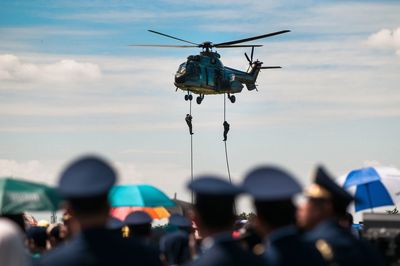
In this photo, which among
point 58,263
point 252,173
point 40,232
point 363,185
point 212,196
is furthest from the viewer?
point 363,185

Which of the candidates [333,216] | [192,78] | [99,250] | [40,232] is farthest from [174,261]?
[192,78]

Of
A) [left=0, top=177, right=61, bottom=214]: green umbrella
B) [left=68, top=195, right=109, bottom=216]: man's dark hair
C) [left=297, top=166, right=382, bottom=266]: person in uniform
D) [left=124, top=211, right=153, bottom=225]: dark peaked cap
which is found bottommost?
[left=124, top=211, right=153, bottom=225]: dark peaked cap

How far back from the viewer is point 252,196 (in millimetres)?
6293

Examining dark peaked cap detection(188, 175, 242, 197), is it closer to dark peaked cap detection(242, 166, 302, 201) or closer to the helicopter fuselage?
dark peaked cap detection(242, 166, 302, 201)

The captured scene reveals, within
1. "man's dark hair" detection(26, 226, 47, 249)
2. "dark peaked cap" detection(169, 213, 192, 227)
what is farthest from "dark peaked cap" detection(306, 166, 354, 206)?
"dark peaked cap" detection(169, 213, 192, 227)

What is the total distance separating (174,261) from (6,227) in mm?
6967

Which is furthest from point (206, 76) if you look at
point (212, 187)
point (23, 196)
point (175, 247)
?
point (212, 187)

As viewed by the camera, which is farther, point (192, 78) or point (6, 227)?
point (192, 78)

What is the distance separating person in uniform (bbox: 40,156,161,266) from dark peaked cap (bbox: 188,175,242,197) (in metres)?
0.55

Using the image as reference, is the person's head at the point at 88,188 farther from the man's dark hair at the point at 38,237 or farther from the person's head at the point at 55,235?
the man's dark hair at the point at 38,237

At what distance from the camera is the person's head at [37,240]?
12234 mm

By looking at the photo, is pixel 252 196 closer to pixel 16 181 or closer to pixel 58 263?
pixel 58 263

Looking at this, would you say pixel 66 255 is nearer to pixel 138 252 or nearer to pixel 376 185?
pixel 138 252

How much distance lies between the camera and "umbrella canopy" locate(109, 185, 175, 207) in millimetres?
17984
